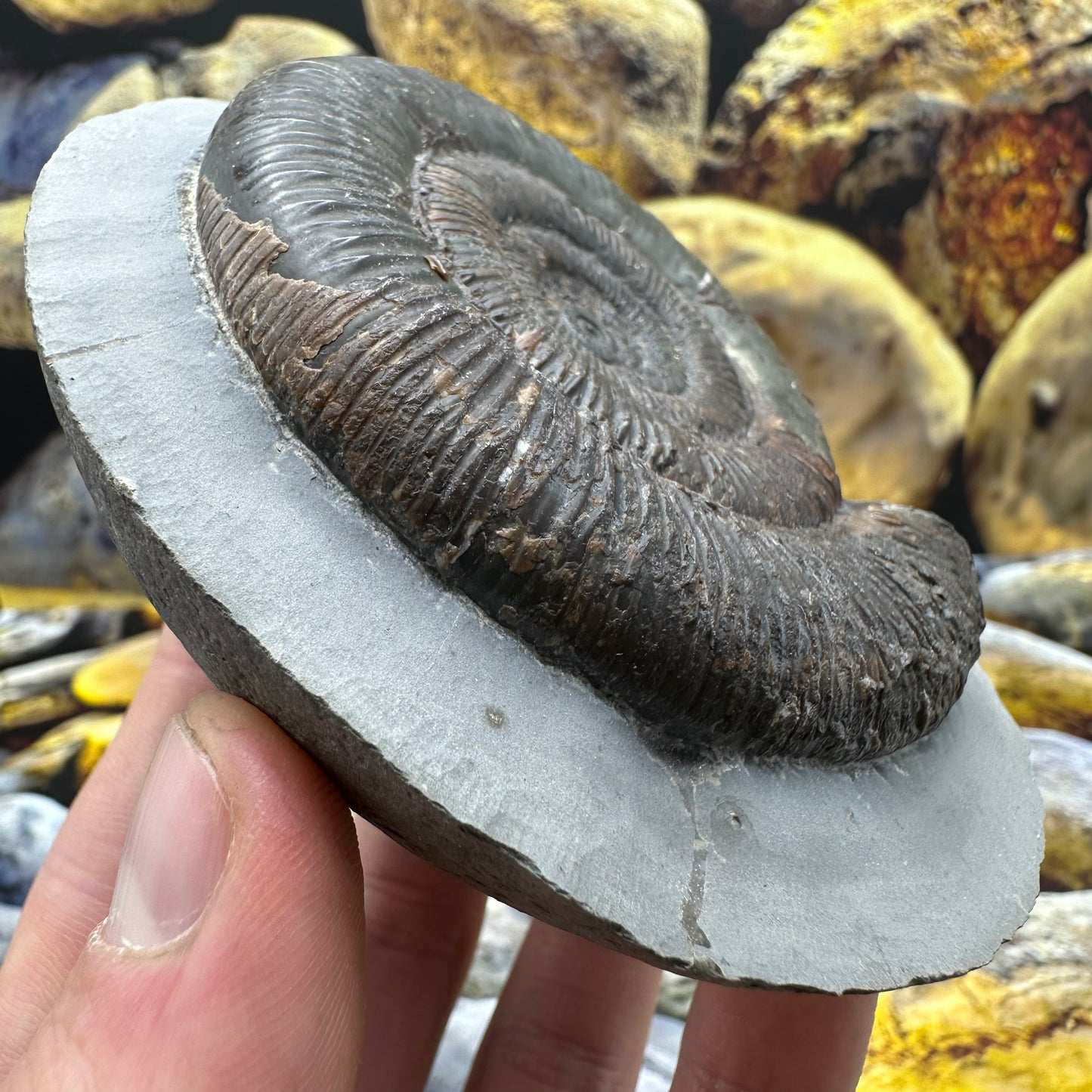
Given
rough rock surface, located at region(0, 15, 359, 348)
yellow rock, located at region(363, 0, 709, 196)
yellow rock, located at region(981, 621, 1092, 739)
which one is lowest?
yellow rock, located at region(981, 621, 1092, 739)

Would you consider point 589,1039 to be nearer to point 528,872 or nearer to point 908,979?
point 908,979

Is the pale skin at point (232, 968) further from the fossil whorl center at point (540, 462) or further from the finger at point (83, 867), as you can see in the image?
the fossil whorl center at point (540, 462)

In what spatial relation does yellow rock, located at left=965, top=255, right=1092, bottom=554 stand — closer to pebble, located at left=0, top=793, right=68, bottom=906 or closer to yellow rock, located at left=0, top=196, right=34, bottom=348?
pebble, located at left=0, top=793, right=68, bottom=906

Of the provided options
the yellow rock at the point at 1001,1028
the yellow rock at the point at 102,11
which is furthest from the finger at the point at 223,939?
the yellow rock at the point at 102,11

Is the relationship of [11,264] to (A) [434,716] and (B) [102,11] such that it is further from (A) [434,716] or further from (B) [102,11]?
(A) [434,716]

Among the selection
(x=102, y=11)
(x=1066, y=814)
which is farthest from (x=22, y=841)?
(x=102, y=11)

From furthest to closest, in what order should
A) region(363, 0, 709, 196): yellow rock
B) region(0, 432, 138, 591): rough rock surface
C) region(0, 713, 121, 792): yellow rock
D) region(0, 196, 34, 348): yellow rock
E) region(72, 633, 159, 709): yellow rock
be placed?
1. region(363, 0, 709, 196): yellow rock
2. region(0, 432, 138, 591): rough rock surface
3. region(0, 196, 34, 348): yellow rock
4. region(72, 633, 159, 709): yellow rock
5. region(0, 713, 121, 792): yellow rock

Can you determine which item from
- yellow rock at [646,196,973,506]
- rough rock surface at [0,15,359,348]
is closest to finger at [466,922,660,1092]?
rough rock surface at [0,15,359,348]

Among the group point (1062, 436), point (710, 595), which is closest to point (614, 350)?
point (710, 595)
